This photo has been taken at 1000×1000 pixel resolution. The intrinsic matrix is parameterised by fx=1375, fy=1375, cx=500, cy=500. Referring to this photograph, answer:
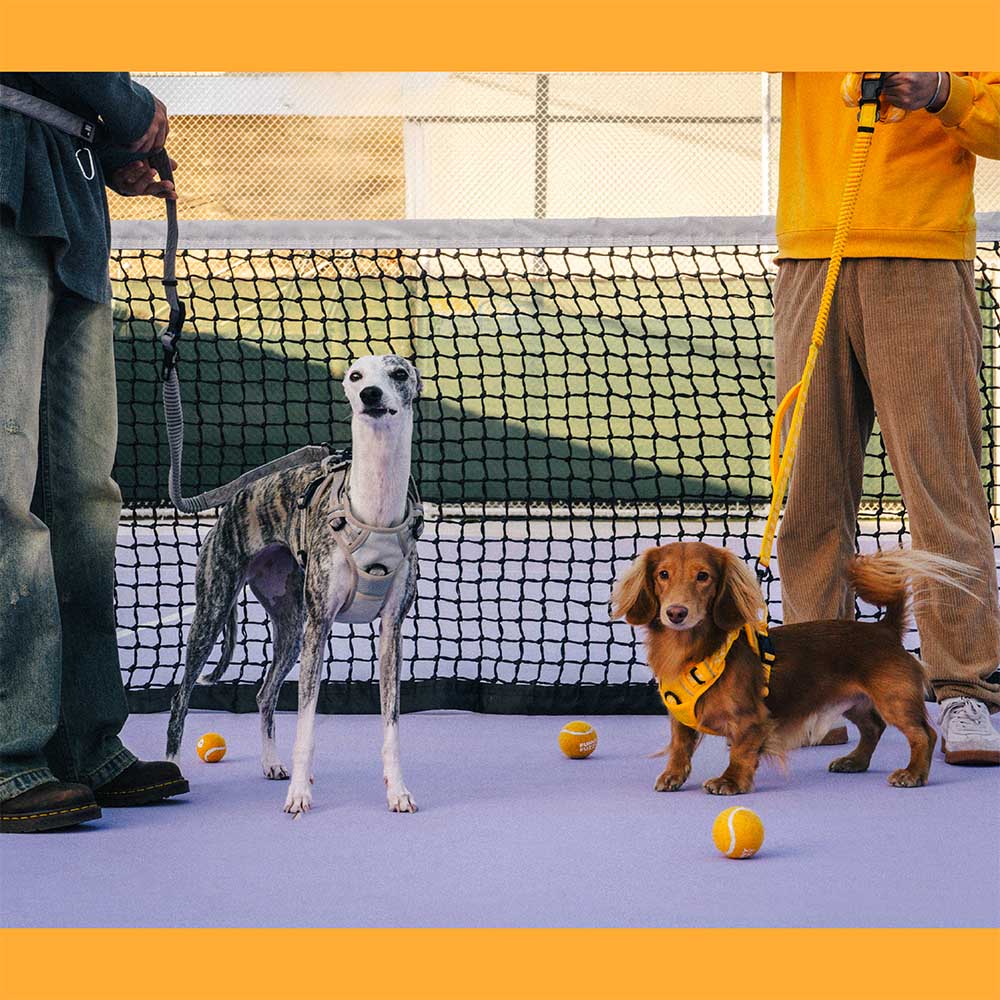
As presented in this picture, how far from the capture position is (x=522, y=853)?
231 centimetres

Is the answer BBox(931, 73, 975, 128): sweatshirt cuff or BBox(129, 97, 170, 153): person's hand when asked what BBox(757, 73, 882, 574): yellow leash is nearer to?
BBox(931, 73, 975, 128): sweatshirt cuff

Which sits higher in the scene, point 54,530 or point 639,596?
point 54,530

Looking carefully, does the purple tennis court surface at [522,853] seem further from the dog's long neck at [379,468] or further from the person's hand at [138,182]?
the person's hand at [138,182]

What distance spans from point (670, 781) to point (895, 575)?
24.7 inches

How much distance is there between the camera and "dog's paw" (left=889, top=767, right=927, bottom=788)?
277 centimetres

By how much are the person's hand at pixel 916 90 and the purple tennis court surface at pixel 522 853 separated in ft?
4.48

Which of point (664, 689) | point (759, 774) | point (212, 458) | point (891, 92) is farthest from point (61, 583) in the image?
point (212, 458)

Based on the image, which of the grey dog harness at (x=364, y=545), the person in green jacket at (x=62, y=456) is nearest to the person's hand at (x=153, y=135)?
the person in green jacket at (x=62, y=456)

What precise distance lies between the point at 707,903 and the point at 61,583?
52.7 inches

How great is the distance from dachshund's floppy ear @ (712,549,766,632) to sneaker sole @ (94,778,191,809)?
113cm

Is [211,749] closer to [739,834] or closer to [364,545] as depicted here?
[364,545]

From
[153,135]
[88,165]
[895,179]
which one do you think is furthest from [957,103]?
[88,165]

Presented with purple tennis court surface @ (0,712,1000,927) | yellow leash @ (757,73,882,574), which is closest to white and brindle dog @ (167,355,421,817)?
purple tennis court surface @ (0,712,1000,927)

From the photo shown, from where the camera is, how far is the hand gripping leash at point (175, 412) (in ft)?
9.16
